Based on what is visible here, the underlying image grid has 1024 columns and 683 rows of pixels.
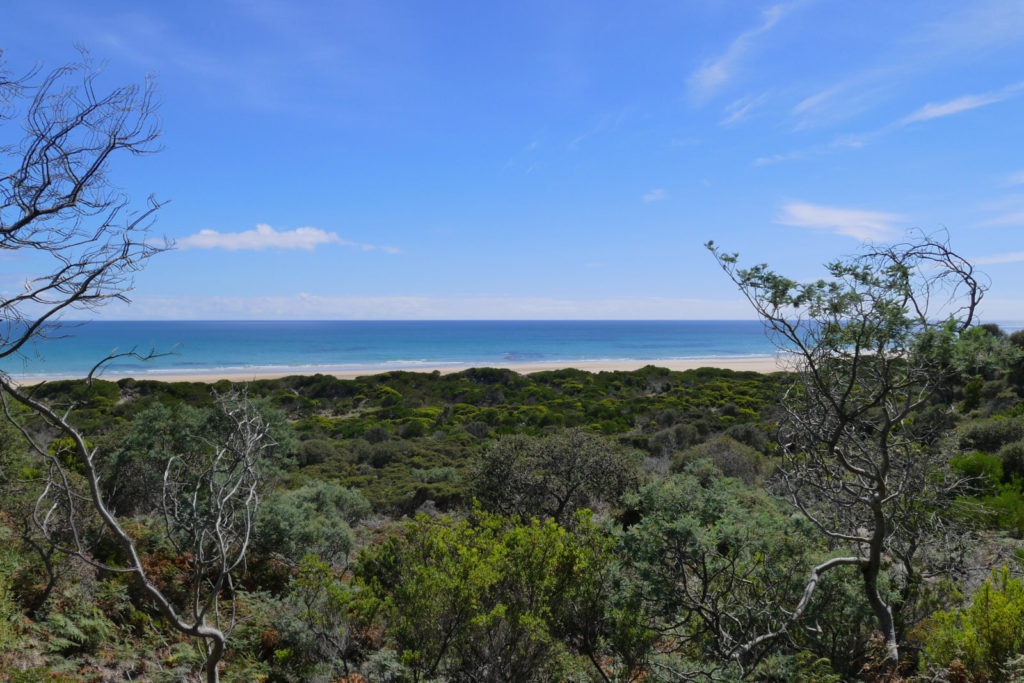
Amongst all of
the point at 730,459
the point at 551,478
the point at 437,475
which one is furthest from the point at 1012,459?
the point at 437,475

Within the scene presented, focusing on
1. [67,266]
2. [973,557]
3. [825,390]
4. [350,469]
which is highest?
[67,266]

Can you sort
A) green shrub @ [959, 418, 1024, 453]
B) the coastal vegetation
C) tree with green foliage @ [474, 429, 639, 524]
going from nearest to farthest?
the coastal vegetation → tree with green foliage @ [474, 429, 639, 524] → green shrub @ [959, 418, 1024, 453]

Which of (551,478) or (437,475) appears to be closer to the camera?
(551,478)

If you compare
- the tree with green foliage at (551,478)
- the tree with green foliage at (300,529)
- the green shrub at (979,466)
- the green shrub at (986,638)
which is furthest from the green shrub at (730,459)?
the green shrub at (986,638)

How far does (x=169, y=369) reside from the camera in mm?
61156

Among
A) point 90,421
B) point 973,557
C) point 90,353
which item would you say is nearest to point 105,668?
point 973,557

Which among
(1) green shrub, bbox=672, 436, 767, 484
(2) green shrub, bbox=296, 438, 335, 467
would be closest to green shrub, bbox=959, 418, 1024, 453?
(1) green shrub, bbox=672, 436, 767, 484

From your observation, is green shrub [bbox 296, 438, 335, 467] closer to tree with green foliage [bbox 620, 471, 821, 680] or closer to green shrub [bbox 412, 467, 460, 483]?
green shrub [bbox 412, 467, 460, 483]

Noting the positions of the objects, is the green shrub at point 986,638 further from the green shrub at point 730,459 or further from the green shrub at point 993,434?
the green shrub at point 993,434

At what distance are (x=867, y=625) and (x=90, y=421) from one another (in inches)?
1085

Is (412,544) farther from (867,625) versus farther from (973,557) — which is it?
(973,557)

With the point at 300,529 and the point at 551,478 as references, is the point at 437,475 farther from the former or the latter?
the point at 300,529

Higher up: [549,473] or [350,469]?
[549,473]

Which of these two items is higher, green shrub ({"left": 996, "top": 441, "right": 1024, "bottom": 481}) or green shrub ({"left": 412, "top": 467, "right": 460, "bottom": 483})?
green shrub ({"left": 996, "top": 441, "right": 1024, "bottom": 481})
